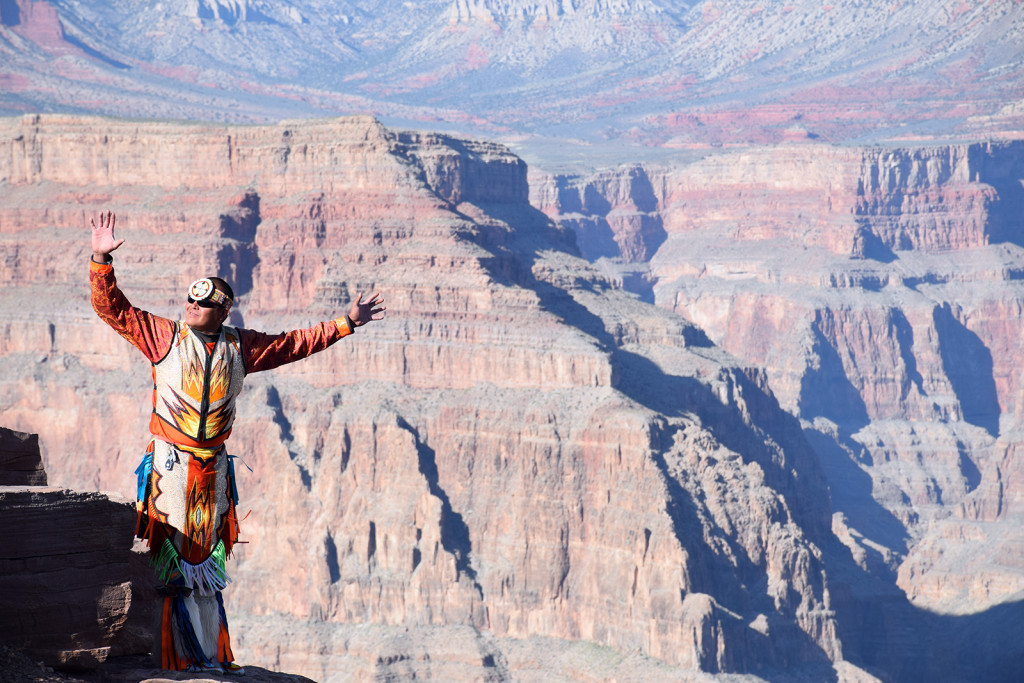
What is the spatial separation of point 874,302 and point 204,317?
155803 mm

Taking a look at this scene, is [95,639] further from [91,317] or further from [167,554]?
[91,317]

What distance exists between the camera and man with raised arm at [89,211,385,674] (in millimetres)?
23031

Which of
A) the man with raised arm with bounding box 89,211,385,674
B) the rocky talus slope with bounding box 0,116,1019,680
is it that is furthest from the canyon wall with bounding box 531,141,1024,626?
the man with raised arm with bounding box 89,211,385,674

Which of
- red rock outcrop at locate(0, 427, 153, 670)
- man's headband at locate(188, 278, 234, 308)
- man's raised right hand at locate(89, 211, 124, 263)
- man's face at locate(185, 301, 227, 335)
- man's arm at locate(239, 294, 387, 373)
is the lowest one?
red rock outcrop at locate(0, 427, 153, 670)

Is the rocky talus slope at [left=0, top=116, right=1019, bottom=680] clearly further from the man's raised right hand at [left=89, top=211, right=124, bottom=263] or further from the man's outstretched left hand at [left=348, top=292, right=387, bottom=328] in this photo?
the man's raised right hand at [left=89, top=211, right=124, bottom=263]

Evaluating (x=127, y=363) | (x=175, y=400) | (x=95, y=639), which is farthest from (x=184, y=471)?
(x=127, y=363)

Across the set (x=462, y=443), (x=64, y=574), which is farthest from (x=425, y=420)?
(x=64, y=574)

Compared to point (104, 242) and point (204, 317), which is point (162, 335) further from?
point (104, 242)

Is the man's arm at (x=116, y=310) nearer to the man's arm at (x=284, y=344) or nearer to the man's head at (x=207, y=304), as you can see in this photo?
the man's head at (x=207, y=304)

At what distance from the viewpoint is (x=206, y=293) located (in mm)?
22969

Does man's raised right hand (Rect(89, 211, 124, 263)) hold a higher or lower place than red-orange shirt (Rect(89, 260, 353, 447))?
higher

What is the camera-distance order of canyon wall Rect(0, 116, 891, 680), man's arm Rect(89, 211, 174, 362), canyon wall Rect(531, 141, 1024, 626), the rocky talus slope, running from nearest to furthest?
man's arm Rect(89, 211, 174, 362) < the rocky talus slope < canyon wall Rect(0, 116, 891, 680) < canyon wall Rect(531, 141, 1024, 626)

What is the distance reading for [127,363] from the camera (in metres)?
107

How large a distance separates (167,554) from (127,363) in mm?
85066
